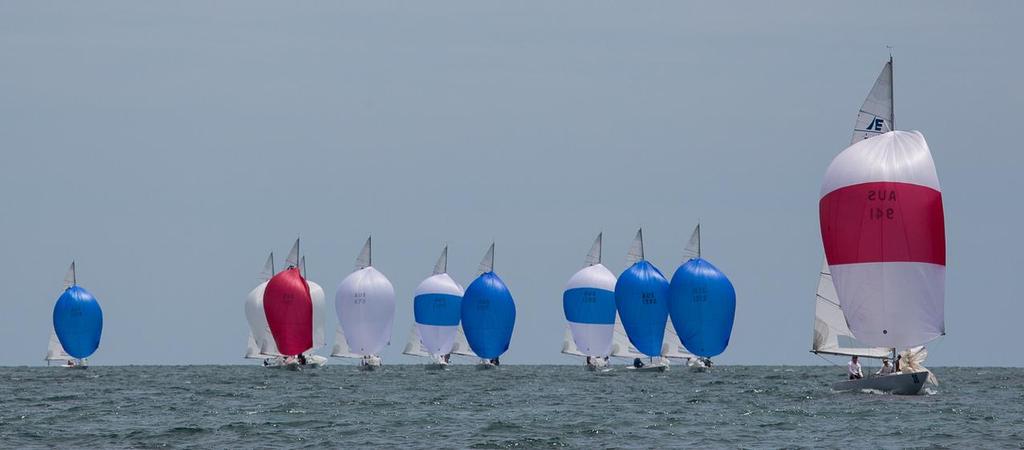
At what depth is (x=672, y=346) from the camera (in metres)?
85.2

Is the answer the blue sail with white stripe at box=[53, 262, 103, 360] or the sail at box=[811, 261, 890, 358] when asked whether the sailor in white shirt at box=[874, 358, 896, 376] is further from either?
the blue sail with white stripe at box=[53, 262, 103, 360]

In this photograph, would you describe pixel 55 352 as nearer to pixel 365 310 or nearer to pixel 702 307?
pixel 365 310

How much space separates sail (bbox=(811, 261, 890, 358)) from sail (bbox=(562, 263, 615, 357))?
3922 centimetres

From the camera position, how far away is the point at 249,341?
111m

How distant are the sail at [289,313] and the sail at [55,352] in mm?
28416

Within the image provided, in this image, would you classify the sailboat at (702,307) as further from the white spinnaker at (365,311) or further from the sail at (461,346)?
the sail at (461,346)

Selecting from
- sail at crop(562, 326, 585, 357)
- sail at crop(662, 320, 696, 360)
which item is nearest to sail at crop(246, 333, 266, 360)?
sail at crop(562, 326, 585, 357)

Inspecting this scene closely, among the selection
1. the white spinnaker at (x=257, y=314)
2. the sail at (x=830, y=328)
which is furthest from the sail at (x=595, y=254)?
the sail at (x=830, y=328)

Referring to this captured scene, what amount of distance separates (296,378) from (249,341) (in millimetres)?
34624

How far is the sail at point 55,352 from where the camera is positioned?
4259 inches

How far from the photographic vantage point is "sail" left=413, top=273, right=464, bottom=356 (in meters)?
99.9

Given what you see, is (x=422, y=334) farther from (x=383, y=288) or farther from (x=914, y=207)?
(x=914, y=207)

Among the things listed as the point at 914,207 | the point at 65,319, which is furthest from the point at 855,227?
the point at 65,319

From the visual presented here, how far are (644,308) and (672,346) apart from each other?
8.41 ft
